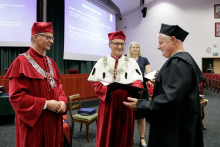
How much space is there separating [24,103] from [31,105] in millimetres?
60

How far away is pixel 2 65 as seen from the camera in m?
6.03

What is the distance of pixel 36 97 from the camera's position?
4.42ft

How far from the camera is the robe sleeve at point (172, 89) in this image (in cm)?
101

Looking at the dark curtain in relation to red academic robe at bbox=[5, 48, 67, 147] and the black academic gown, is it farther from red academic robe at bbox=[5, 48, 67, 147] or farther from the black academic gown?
the black academic gown

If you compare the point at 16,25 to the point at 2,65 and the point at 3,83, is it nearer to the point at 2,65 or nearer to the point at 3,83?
the point at 2,65

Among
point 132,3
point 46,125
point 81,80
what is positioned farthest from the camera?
point 132,3

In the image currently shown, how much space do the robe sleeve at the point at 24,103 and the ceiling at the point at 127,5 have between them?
8984mm

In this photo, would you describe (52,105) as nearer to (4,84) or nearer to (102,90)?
(102,90)

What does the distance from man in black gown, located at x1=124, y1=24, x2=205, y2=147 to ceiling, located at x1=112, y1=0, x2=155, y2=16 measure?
900 cm

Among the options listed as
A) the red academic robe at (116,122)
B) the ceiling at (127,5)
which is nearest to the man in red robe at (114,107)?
the red academic robe at (116,122)

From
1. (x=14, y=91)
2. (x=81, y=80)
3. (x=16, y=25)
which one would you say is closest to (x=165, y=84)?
(x=14, y=91)

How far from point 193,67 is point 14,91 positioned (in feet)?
4.96

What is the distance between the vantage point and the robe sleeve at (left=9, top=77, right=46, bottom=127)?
1.28 meters

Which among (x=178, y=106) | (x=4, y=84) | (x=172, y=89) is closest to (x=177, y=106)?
(x=178, y=106)
